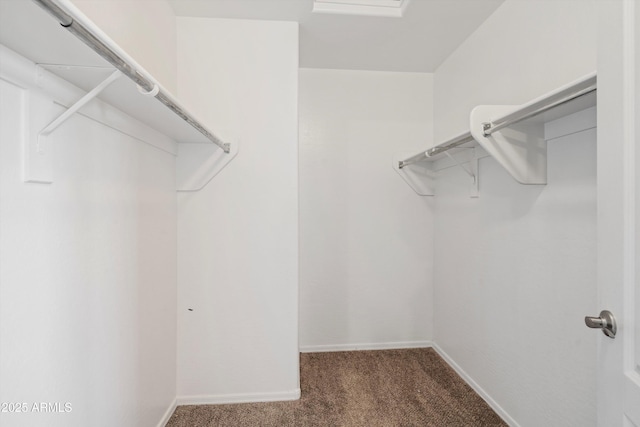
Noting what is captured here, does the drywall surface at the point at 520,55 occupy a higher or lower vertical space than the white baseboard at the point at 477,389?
higher

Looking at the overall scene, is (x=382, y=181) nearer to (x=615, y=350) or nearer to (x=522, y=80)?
(x=522, y=80)

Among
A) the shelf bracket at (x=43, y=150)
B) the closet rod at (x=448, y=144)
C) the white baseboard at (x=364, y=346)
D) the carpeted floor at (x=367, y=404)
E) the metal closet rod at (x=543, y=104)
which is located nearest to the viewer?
the shelf bracket at (x=43, y=150)

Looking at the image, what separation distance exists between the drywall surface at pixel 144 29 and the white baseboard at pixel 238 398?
1746mm

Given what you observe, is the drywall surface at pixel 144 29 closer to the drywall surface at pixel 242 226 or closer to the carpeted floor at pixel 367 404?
the drywall surface at pixel 242 226

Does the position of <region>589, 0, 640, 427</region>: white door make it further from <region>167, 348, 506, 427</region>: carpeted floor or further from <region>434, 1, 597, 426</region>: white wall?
<region>167, 348, 506, 427</region>: carpeted floor

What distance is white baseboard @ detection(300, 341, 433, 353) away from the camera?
254cm

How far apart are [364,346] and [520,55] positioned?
84.9 inches

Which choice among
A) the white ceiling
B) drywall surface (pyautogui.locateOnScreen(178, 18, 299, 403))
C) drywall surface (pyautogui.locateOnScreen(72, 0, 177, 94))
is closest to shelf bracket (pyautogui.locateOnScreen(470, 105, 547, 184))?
the white ceiling

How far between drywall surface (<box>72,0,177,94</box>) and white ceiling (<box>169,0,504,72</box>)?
0.18 m

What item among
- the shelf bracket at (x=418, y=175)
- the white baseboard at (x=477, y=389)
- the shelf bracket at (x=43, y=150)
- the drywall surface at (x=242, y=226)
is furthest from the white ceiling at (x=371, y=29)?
the white baseboard at (x=477, y=389)

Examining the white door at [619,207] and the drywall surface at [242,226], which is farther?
the drywall surface at [242,226]

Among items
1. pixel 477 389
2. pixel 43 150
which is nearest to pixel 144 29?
pixel 43 150

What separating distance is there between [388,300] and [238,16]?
220 cm

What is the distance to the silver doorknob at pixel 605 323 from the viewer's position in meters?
0.72
